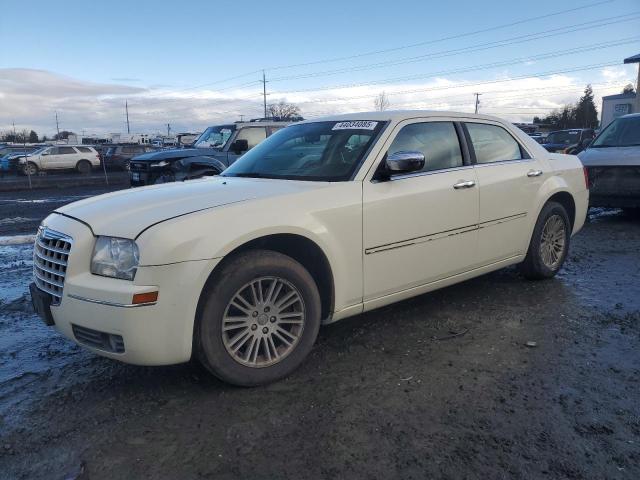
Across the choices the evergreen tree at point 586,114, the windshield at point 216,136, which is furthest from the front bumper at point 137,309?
the evergreen tree at point 586,114

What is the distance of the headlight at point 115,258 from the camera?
2910mm

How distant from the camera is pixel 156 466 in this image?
8.23 ft

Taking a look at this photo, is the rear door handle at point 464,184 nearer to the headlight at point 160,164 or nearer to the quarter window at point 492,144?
the quarter window at point 492,144

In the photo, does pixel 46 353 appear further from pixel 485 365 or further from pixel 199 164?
pixel 199 164

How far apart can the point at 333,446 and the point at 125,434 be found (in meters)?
1.08

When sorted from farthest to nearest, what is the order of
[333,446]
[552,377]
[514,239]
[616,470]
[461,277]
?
1. [514,239]
2. [461,277]
3. [552,377]
4. [333,446]
5. [616,470]

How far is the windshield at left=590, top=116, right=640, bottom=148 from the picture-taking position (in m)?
9.17

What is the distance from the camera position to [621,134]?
9.41m

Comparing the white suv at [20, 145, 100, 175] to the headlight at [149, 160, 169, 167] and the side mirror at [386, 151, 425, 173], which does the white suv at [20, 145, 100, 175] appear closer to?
the headlight at [149, 160, 169, 167]

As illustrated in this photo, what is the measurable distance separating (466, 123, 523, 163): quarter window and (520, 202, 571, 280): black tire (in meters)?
0.63

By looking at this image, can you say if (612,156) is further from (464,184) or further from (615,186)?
(464,184)

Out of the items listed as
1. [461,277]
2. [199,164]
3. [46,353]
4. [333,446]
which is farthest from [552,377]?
[199,164]

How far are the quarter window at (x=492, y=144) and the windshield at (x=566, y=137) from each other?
70.6 feet

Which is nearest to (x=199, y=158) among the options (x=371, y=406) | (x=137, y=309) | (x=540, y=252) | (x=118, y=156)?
(x=540, y=252)
